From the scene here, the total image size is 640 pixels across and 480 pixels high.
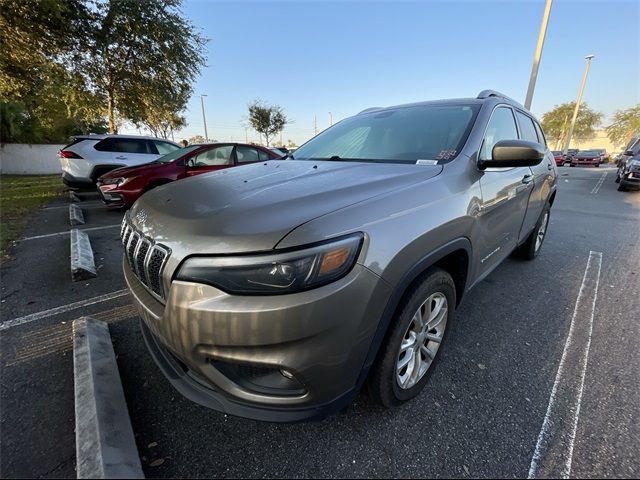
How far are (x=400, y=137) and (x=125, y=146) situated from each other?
868cm

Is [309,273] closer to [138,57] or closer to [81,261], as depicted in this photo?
[81,261]

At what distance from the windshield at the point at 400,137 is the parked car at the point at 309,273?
0.05m

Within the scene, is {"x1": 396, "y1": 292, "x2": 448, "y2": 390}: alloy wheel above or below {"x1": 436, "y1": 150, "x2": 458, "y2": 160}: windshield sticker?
below

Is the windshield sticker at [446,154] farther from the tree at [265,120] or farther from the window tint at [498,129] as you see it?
the tree at [265,120]

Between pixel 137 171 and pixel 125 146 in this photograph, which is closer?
pixel 137 171

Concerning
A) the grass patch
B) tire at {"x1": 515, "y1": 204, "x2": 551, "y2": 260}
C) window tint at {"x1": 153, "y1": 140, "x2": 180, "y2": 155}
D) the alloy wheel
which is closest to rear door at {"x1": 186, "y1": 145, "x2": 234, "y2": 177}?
the grass patch

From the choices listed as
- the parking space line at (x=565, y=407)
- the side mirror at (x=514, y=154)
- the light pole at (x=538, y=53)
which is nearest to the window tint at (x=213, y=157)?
the side mirror at (x=514, y=154)

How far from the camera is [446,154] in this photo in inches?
80.0

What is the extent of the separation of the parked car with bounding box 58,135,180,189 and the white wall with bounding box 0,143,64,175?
588 inches

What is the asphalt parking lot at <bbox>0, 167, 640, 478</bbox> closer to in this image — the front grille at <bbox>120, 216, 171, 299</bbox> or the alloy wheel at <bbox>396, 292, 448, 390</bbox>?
the alloy wheel at <bbox>396, 292, 448, 390</bbox>

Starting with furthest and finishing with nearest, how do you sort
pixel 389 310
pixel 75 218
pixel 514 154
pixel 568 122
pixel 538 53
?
pixel 568 122, pixel 538 53, pixel 75 218, pixel 514 154, pixel 389 310

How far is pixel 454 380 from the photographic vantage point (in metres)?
2.01

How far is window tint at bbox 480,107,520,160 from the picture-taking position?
2.26 metres

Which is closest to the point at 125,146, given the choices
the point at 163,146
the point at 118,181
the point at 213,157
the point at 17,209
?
the point at 163,146
